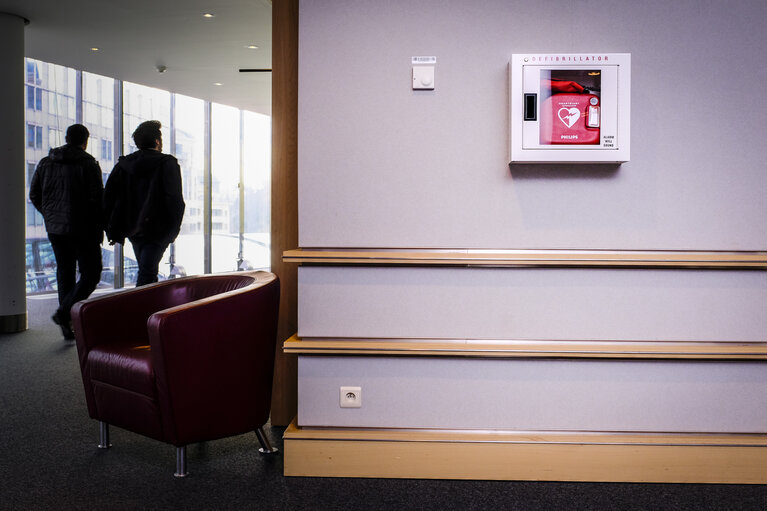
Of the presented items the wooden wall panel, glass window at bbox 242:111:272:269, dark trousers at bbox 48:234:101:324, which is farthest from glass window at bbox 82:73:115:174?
the wooden wall panel

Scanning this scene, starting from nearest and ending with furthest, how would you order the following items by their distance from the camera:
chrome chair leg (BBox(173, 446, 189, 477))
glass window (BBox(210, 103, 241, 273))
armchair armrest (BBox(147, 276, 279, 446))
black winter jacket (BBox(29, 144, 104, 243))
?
armchair armrest (BBox(147, 276, 279, 446)) → chrome chair leg (BBox(173, 446, 189, 477)) → black winter jacket (BBox(29, 144, 104, 243)) → glass window (BBox(210, 103, 241, 273))

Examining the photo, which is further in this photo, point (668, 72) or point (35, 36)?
point (35, 36)

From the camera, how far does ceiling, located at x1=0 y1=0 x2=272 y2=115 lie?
4.84m

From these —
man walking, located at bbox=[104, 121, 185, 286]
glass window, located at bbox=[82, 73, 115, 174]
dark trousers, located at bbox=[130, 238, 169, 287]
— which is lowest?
dark trousers, located at bbox=[130, 238, 169, 287]

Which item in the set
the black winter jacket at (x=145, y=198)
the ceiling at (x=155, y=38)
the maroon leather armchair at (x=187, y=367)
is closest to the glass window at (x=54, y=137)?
the ceiling at (x=155, y=38)

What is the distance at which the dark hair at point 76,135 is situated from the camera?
4625 millimetres

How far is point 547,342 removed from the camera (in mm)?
2213

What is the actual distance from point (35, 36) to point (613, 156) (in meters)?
5.81

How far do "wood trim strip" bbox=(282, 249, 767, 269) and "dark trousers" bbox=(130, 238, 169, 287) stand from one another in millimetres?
2302

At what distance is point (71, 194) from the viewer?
4.60 meters

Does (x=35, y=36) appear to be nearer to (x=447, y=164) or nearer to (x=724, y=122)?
(x=447, y=164)

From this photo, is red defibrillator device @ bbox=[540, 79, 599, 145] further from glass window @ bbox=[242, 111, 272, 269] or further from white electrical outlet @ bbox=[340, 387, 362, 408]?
glass window @ bbox=[242, 111, 272, 269]

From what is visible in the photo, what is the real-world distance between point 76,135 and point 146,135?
1109 mm

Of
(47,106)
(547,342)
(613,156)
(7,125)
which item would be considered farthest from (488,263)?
(47,106)
